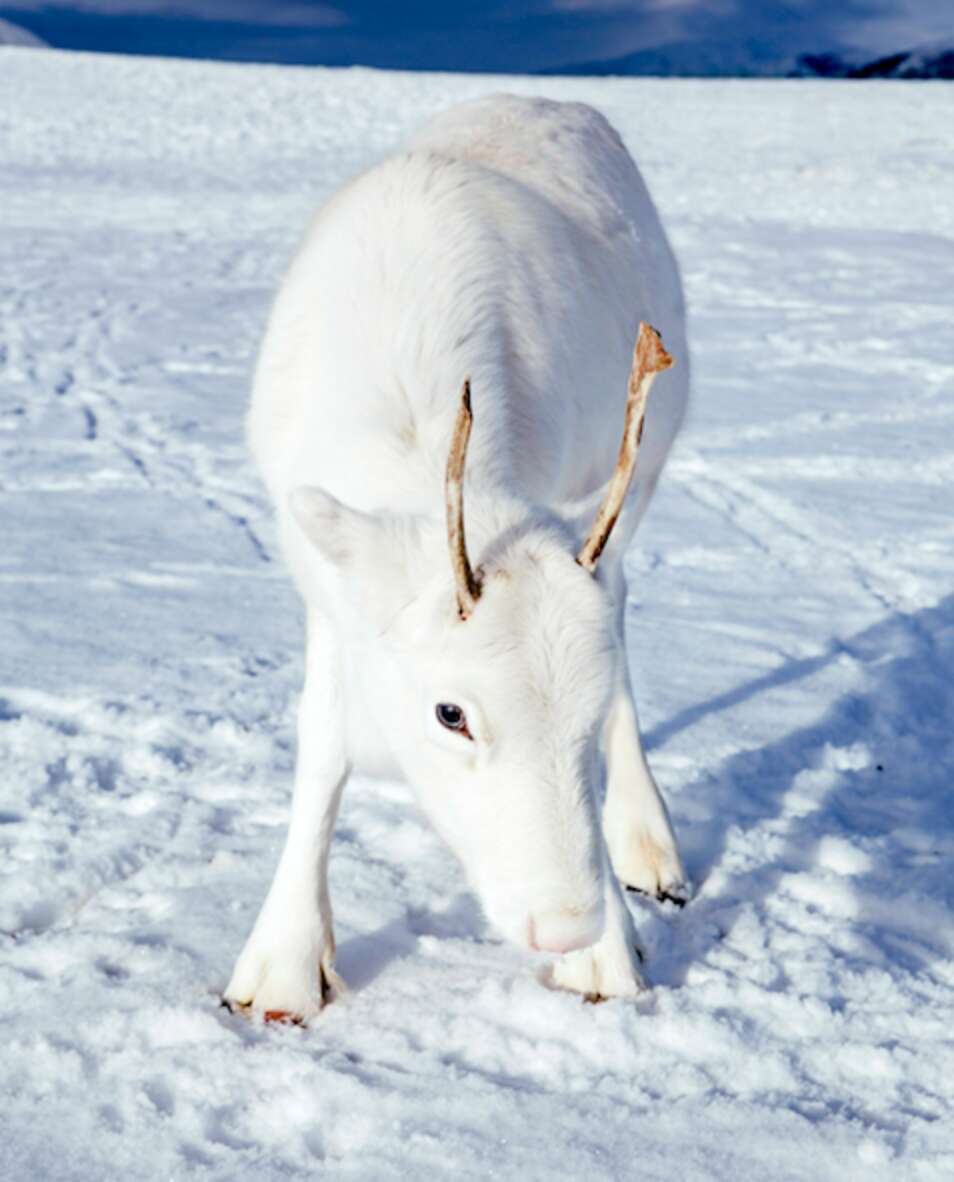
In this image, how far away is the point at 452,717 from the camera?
2.24 meters

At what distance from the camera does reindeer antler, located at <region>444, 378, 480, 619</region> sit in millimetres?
2037

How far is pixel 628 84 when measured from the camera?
31.1 metres

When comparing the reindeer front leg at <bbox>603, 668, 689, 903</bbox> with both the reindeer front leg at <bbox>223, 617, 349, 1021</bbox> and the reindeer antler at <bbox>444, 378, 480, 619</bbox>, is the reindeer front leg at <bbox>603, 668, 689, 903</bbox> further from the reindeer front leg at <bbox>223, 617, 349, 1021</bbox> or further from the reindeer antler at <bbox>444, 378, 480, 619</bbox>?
the reindeer antler at <bbox>444, 378, 480, 619</bbox>

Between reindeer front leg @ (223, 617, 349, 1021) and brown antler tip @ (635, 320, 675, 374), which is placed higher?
brown antler tip @ (635, 320, 675, 374)

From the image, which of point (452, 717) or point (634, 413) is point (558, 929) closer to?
point (452, 717)

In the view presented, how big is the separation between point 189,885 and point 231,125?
71.6ft

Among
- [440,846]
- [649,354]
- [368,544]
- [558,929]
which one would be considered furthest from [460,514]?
[440,846]

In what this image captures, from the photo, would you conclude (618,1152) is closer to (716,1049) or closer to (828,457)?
(716,1049)

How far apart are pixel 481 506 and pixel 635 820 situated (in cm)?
150

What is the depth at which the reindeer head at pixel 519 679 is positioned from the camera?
2.15m

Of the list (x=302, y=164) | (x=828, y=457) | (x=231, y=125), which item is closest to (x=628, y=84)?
(x=231, y=125)

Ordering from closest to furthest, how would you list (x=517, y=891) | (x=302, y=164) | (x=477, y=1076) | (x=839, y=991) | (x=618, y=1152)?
(x=517, y=891) → (x=618, y=1152) → (x=477, y=1076) → (x=839, y=991) → (x=302, y=164)

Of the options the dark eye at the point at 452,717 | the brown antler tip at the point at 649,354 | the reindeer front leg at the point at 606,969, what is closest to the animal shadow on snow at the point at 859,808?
the reindeer front leg at the point at 606,969

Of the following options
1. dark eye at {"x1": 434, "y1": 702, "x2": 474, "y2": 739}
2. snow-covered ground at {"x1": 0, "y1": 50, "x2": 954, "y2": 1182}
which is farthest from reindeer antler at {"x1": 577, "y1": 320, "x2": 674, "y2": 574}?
snow-covered ground at {"x1": 0, "y1": 50, "x2": 954, "y2": 1182}
